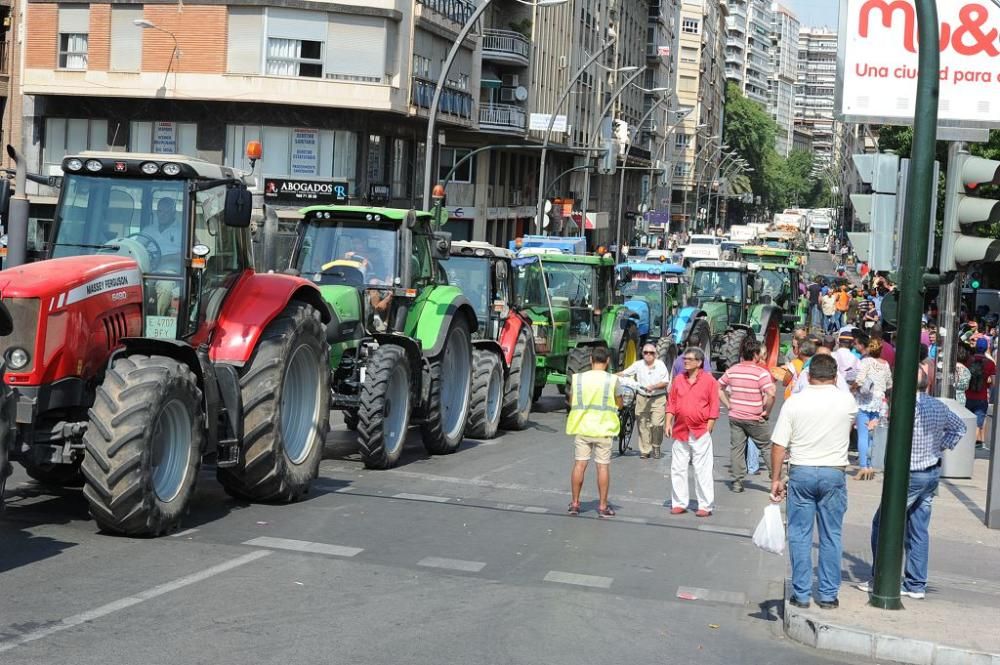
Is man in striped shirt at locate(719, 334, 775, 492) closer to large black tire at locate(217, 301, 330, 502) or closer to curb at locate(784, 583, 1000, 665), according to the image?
large black tire at locate(217, 301, 330, 502)

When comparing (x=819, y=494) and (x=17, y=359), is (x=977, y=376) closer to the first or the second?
(x=819, y=494)

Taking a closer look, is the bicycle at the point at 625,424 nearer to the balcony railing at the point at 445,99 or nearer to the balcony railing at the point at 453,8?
the balcony railing at the point at 445,99

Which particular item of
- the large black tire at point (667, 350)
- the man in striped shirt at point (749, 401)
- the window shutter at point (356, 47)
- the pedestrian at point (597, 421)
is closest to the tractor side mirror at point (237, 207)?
the pedestrian at point (597, 421)

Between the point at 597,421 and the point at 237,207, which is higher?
the point at 237,207

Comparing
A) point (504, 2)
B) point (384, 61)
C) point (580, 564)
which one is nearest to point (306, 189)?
point (384, 61)

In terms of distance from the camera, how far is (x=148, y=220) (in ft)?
37.3

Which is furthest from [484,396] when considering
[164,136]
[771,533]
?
[164,136]

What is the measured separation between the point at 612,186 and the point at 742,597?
7760cm

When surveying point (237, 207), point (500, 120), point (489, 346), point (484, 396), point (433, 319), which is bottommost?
point (484, 396)

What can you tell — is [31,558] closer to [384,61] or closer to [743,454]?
[743,454]

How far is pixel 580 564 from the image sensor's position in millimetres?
10719

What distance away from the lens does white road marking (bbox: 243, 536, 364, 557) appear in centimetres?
1034

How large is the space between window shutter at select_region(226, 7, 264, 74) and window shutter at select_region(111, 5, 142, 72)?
99.4 inches

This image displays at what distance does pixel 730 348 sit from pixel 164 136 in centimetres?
1679
